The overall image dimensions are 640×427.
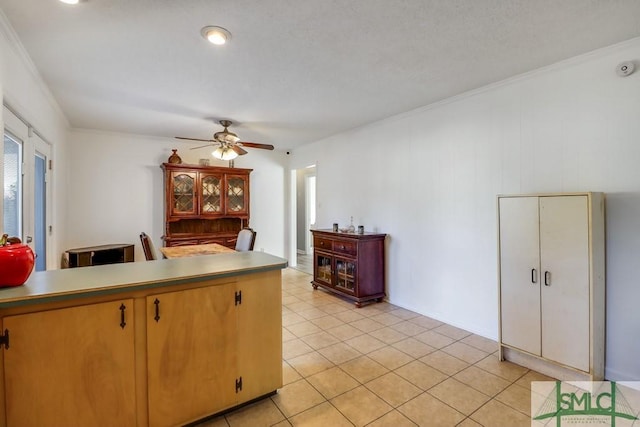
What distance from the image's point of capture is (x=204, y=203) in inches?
200

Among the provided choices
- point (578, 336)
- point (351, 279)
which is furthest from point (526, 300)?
point (351, 279)

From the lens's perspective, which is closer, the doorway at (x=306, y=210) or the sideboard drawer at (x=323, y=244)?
the sideboard drawer at (x=323, y=244)

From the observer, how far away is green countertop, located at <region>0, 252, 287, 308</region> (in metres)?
1.39

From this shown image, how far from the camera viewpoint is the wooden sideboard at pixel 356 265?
3926mm

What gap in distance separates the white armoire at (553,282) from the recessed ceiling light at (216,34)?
2.46 m

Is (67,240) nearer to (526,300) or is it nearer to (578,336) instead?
A: (526,300)

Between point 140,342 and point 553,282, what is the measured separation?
2.79 meters

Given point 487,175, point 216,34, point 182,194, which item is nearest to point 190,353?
point 216,34

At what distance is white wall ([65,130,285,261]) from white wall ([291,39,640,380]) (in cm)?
312

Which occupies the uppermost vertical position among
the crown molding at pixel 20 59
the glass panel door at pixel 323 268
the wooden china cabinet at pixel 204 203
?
the crown molding at pixel 20 59

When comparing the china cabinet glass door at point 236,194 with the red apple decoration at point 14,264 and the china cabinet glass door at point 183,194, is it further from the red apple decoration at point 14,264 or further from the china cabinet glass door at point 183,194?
the red apple decoration at point 14,264

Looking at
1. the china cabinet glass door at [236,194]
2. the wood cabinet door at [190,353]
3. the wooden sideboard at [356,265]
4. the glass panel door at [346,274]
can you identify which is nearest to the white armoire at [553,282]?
the wooden sideboard at [356,265]

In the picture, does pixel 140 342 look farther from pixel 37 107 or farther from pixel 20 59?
pixel 37 107

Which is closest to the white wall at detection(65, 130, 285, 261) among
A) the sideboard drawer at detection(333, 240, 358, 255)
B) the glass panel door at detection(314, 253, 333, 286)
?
the glass panel door at detection(314, 253, 333, 286)
